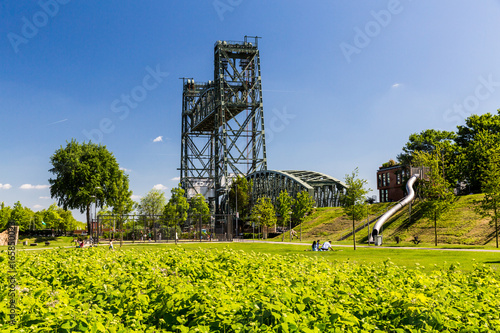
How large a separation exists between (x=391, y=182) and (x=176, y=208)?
40415 millimetres

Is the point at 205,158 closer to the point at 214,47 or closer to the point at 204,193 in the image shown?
the point at 204,193

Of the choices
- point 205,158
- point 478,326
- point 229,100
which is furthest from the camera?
point 205,158

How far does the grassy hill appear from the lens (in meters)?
40.6

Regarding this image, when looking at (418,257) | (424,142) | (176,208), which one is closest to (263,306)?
(418,257)

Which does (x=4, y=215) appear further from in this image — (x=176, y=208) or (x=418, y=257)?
(x=418, y=257)

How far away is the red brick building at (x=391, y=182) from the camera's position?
75375 millimetres

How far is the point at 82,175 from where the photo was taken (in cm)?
6028

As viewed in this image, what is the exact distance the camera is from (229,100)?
91.8 metres

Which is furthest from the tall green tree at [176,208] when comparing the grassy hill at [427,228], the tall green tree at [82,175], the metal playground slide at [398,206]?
the metal playground slide at [398,206]

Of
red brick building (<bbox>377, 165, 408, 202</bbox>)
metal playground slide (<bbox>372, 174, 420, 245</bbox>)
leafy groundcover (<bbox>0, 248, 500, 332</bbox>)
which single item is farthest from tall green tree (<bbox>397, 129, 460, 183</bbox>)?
leafy groundcover (<bbox>0, 248, 500, 332</bbox>)

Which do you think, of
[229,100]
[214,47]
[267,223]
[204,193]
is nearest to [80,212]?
[267,223]

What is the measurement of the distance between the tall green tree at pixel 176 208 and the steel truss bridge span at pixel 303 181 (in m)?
29.2

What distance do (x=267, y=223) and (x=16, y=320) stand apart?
60.5m

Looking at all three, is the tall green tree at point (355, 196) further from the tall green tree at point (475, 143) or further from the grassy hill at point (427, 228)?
the tall green tree at point (475, 143)
